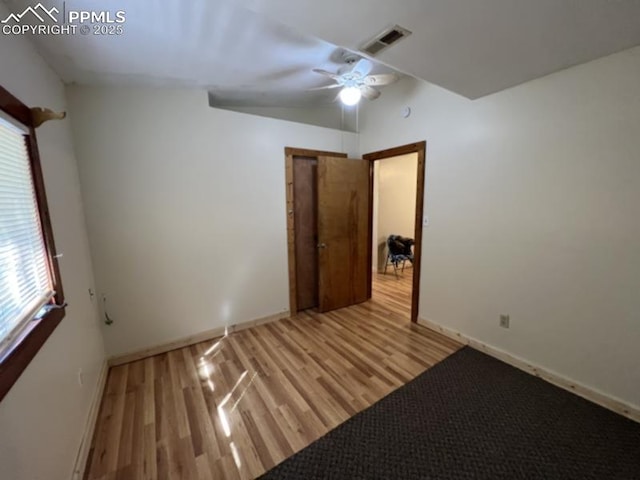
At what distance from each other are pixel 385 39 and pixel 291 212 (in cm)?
200

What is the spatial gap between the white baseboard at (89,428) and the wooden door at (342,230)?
2184 mm

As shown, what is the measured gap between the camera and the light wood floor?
1470 mm

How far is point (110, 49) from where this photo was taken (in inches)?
66.4

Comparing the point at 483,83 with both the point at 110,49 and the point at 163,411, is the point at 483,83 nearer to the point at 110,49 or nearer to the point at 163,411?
the point at 110,49

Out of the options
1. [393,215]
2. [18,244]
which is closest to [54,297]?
[18,244]

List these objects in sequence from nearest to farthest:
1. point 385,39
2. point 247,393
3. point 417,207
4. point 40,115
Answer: point 40,115 < point 385,39 < point 247,393 < point 417,207

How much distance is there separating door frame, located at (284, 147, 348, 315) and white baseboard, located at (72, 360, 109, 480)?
1.84 m

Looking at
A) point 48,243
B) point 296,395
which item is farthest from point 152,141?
point 296,395

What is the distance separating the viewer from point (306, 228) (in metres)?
3.38

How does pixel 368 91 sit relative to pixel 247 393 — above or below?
above

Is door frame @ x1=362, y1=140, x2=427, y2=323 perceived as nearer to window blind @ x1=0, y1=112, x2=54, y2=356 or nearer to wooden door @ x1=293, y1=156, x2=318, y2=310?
wooden door @ x1=293, y1=156, x2=318, y2=310

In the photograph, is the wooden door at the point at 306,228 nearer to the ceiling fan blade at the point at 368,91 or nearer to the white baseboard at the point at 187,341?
the white baseboard at the point at 187,341

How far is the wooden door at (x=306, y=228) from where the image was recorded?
3.26 metres

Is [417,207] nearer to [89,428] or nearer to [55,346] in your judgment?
[55,346]
